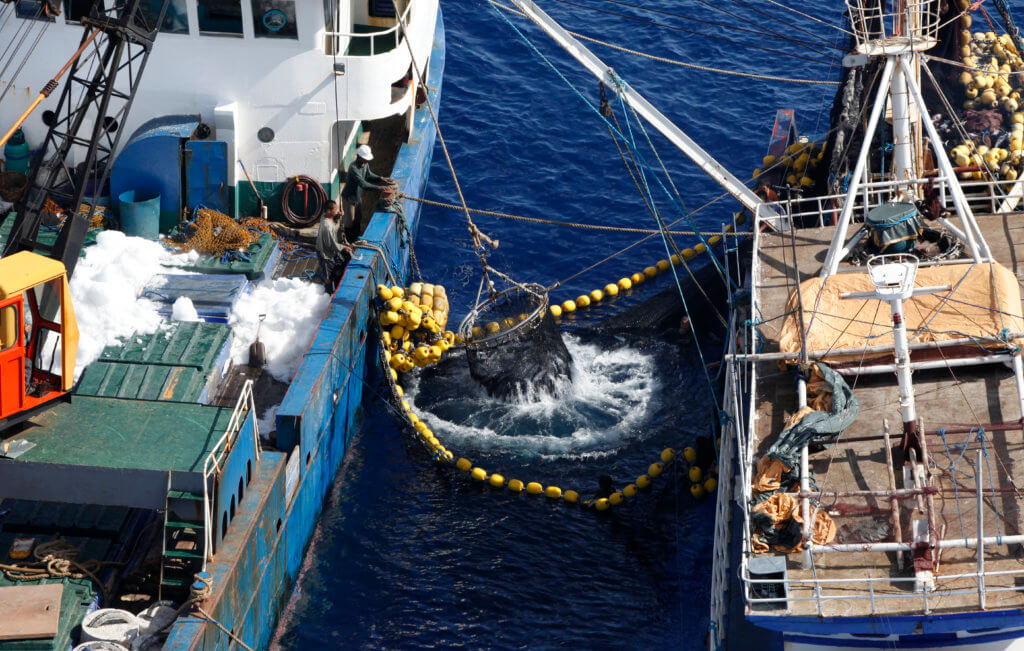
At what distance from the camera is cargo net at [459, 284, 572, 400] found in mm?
22562

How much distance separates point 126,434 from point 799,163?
1791 centimetres

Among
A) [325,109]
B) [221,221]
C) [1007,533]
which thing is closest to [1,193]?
[221,221]

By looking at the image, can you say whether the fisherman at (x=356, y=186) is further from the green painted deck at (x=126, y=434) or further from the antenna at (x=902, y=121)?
the antenna at (x=902, y=121)

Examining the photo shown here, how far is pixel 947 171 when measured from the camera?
1889cm

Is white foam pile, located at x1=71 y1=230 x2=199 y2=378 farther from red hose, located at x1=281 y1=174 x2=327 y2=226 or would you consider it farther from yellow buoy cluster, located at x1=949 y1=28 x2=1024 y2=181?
yellow buoy cluster, located at x1=949 y1=28 x2=1024 y2=181

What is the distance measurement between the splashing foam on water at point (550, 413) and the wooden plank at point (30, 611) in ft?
29.9

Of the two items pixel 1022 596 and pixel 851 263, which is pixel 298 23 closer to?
pixel 851 263

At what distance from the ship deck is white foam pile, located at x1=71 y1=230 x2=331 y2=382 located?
8223mm

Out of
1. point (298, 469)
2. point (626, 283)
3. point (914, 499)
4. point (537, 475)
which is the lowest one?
point (537, 475)

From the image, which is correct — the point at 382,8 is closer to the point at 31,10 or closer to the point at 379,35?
the point at 379,35

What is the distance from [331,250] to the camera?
22.6m

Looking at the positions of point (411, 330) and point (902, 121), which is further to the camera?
point (411, 330)

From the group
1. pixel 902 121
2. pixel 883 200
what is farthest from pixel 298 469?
pixel 883 200

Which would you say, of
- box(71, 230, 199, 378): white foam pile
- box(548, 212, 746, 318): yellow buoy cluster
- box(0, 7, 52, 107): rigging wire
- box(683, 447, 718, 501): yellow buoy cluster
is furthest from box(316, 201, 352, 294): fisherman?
box(683, 447, 718, 501): yellow buoy cluster
